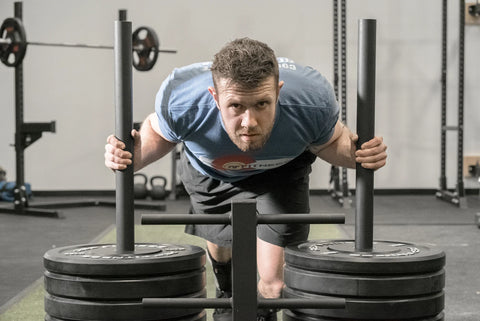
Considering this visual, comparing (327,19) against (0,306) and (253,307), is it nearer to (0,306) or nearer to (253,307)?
(0,306)

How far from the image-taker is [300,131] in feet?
6.32

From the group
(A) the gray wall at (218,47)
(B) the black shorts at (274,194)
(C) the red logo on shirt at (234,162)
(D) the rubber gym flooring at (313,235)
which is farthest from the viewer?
(A) the gray wall at (218,47)

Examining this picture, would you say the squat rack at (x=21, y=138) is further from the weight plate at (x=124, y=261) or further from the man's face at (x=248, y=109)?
the man's face at (x=248, y=109)

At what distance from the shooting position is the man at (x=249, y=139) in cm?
160

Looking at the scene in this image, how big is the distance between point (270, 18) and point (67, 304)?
5171mm

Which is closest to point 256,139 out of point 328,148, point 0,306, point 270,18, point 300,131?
point 300,131

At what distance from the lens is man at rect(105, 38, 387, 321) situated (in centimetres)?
160

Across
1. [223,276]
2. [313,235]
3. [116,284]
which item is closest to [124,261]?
[116,284]

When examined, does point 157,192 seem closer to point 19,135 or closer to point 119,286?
point 19,135

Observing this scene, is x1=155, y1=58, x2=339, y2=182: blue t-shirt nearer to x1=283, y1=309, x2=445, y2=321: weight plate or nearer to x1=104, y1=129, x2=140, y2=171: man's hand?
x1=104, y1=129, x2=140, y2=171: man's hand

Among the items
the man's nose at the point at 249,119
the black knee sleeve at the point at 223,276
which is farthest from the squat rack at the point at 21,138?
the man's nose at the point at 249,119

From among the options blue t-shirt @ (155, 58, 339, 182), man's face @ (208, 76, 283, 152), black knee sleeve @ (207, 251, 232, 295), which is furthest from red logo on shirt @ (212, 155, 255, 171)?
black knee sleeve @ (207, 251, 232, 295)

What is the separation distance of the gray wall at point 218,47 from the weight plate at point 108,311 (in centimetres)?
498

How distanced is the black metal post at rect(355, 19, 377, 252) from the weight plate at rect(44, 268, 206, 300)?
412 mm
